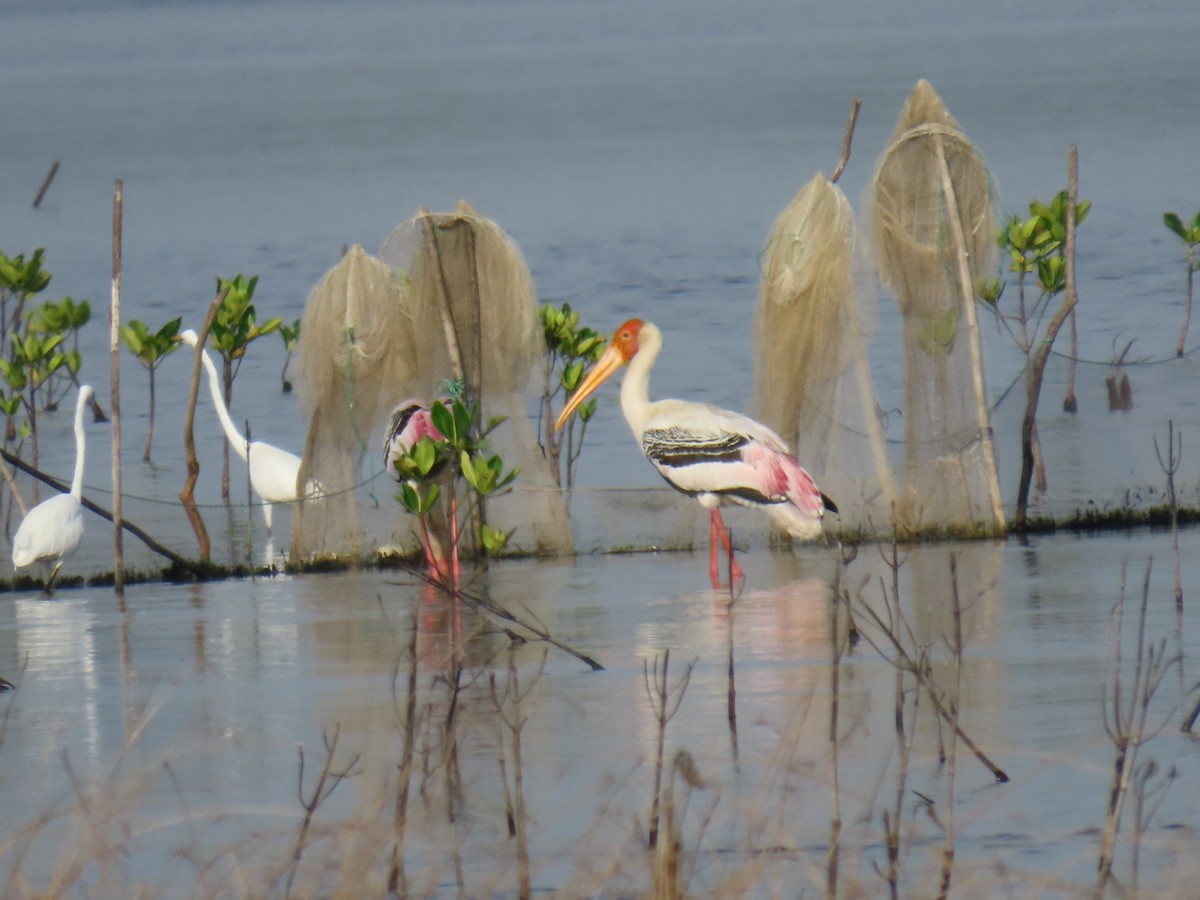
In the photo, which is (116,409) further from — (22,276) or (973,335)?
(22,276)

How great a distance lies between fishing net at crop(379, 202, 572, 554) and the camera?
12.9 m

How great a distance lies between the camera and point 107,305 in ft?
109

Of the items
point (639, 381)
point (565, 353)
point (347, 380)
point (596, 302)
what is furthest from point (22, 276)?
point (596, 302)

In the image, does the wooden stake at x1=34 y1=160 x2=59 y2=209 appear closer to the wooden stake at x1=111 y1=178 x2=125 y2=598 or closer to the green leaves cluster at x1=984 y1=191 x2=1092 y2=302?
the green leaves cluster at x1=984 y1=191 x2=1092 y2=302

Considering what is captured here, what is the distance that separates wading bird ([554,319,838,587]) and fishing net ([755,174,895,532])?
→ 11.7 inches

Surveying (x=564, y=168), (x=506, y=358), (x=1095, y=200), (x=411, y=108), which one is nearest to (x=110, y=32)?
(x=411, y=108)

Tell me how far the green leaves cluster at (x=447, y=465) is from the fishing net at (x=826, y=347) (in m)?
1.62

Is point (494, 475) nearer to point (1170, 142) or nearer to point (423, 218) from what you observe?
point (423, 218)

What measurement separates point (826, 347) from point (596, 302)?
19315mm

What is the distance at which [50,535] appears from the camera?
12719mm

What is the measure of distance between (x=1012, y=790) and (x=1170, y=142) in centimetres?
4954

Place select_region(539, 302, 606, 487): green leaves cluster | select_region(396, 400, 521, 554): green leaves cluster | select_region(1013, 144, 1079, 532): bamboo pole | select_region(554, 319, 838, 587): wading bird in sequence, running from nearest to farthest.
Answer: select_region(396, 400, 521, 554): green leaves cluster, select_region(554, 319, 838, 587): wading bird, select_region(1013, 144, 1079, 532): bamboo pole, select_region(539, 302, 606, 487): green leaves cluster

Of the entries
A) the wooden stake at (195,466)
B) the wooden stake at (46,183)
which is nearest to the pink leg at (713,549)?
the wooden stake at (195,466)

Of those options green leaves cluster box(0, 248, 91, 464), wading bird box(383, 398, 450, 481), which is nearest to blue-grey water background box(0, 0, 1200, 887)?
wading bird box(383, 398, 450, 481)
